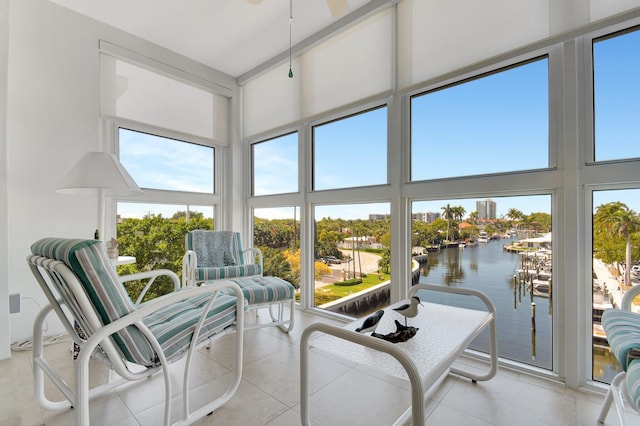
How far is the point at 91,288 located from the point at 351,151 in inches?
94.9

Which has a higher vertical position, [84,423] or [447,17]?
[447,17]

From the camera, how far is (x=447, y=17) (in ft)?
7.38

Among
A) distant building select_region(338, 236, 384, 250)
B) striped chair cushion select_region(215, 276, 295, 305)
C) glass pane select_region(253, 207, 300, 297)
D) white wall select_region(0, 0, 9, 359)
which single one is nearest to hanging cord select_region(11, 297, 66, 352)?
white wall select_region(0, 0, 9, 359)

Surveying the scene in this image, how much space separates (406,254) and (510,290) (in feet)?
2.58

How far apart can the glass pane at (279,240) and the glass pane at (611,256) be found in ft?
8.38

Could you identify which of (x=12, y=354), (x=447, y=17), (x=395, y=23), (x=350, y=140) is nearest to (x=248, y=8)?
(x=395, y=23)

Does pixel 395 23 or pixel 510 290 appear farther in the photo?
pixel 395 23

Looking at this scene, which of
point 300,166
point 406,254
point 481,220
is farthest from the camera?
point 300,166

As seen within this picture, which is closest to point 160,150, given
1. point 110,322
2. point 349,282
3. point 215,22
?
point 215,22

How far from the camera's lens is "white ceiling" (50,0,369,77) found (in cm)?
265

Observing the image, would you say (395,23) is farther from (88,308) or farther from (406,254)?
(88,308)

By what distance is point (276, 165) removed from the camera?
376 cm

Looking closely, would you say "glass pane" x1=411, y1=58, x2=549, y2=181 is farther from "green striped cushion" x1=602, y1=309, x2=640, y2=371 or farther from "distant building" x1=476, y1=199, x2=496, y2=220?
"green striped cushion" x1=602, y1=309, x2=640, y2=371

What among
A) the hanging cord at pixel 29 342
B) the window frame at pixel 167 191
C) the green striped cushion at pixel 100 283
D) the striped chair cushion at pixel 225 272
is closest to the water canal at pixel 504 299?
the striped chair cushion at pixel 225 272
